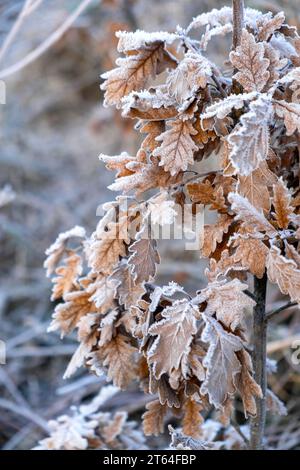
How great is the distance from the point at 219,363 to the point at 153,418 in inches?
13.4

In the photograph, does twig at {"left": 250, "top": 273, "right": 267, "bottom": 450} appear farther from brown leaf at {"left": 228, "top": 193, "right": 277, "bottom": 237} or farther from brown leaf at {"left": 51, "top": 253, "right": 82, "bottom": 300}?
brown leaf at {"left": 51, "top": 253, "right": 82, "bottom": 300}

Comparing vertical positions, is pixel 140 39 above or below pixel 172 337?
above

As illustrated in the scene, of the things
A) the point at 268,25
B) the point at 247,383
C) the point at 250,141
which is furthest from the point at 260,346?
the point at 268,25

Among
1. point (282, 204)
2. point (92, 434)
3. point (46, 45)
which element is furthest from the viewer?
point (46, 45)

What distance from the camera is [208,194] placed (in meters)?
1.06

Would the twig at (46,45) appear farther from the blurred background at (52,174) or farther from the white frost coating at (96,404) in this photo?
the white frost coating at (96,404)

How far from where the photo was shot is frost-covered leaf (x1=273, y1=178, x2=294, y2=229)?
3.17 feet

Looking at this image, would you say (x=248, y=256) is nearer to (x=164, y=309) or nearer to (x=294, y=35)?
(x=164, y=309)

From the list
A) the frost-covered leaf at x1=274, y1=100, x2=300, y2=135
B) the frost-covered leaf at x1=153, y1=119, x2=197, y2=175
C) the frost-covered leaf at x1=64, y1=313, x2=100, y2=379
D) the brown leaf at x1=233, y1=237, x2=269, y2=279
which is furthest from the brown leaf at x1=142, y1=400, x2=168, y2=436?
the frost-covered leaf at x1=274, y1=100, x2=300, y2=135

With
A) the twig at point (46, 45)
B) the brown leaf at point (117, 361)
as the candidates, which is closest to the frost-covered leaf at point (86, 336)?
the brown leaf at point (117, 361)

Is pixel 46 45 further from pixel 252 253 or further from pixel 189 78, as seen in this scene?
pixel 252 253

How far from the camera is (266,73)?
96cm

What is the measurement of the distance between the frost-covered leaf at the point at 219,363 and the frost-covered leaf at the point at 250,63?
1.23 feet

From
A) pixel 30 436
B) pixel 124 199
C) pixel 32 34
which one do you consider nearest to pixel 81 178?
pixel 32 34
